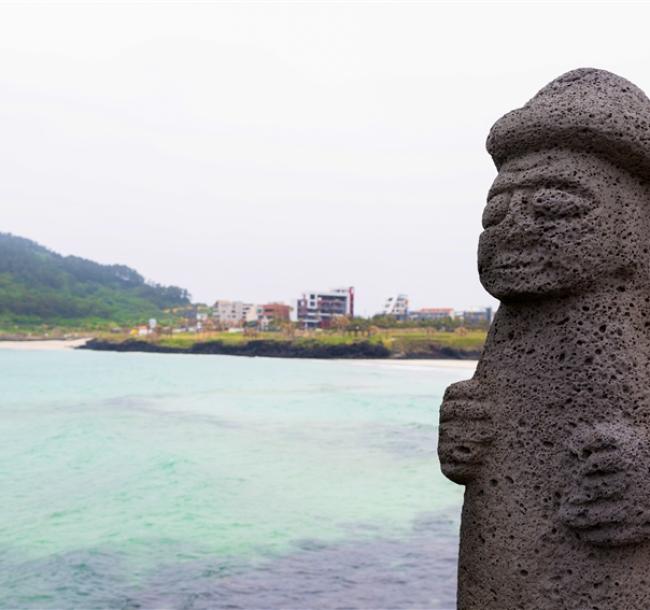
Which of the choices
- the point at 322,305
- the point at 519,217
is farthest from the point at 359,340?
the point at 519,217

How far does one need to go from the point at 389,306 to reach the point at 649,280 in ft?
346

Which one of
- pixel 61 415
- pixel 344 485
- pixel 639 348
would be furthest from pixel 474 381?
pixel 61 415

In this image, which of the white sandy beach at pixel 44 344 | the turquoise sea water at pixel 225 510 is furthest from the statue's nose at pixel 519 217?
the white sandy beach at pixel 44 344

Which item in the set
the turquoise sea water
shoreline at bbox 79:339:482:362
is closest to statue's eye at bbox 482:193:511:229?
the turquoise sea water

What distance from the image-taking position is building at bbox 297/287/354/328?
9862cm

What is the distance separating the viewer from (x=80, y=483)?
16.1 m

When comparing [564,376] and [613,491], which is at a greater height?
[564,376]

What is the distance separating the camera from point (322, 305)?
99438 millimetres

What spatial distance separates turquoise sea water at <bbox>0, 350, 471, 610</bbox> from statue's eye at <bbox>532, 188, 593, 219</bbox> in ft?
18.5

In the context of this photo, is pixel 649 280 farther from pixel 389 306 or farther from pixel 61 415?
pixel 389 306

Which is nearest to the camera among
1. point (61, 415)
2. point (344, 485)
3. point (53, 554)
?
point (53, 554)

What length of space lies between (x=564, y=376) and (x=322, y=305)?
96481mm

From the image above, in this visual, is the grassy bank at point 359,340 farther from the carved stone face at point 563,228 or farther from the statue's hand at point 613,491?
the statue's hand at point 613,491

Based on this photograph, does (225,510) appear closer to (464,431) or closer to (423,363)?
(464,431)
